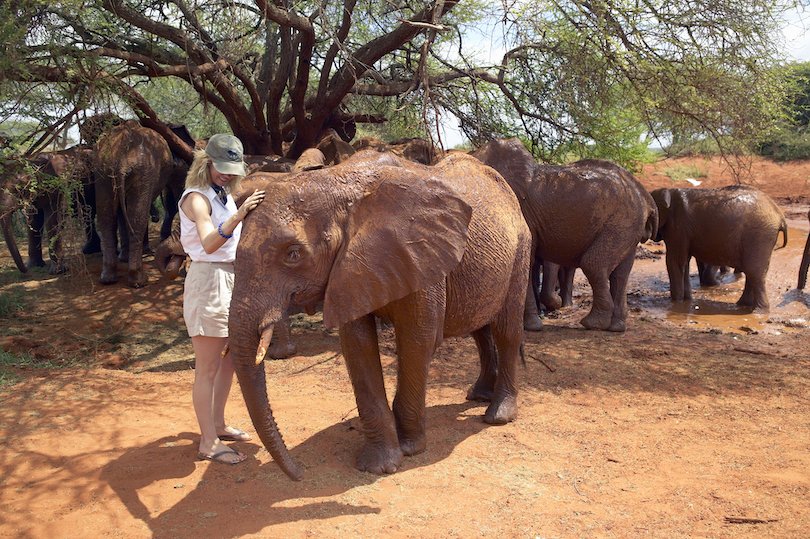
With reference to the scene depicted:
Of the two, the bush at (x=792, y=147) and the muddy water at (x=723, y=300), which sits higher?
the bush at (x=792, y=147)

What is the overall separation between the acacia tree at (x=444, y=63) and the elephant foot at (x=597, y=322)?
2.70m

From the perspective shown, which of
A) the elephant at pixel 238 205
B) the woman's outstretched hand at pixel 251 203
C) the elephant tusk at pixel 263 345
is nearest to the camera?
the elephant tusk at pixel 263 345

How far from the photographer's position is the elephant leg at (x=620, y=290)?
30.2ft

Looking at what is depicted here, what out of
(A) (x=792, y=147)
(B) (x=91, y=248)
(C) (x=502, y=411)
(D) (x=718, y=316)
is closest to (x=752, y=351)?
(D) (x=718, y=316)

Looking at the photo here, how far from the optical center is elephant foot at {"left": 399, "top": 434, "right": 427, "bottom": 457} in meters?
4.86

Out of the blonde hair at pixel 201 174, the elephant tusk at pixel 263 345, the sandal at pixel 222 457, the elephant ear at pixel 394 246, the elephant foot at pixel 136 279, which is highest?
the blonde hair at pixel 201 174

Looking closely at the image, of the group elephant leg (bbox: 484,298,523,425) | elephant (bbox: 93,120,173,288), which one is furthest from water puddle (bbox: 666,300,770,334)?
elephant (bbox: 93,120,173,288)

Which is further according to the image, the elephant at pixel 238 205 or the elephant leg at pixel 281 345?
the elephant leg at pixel 281 345

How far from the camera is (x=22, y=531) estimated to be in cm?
394

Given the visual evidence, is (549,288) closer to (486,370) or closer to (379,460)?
(486,370)

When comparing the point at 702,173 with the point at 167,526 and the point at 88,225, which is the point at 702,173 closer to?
the point at 88,225

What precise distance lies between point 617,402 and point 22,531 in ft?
14.7

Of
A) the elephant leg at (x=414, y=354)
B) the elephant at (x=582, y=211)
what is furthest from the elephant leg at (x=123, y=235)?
the elephant leg at (x=414, y=354)

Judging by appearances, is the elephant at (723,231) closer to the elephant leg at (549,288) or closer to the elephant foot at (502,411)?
the elephant leg at (549,288)
